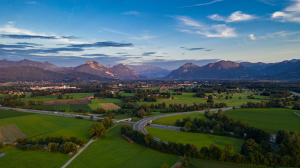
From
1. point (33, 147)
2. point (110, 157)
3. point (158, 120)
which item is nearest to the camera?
point (110, 157)

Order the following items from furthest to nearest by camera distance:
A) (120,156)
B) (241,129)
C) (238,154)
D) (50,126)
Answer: (50,126), (241,129), (120,156), (238,154)

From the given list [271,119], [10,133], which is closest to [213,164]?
[271,119]

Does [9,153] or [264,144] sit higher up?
[264,144]

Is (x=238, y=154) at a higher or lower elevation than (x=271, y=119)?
lower

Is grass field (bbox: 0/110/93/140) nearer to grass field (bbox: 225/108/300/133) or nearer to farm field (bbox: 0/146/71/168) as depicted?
farm field (bbox: 0/146/71/168)

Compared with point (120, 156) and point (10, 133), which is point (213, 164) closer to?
point (120, 156)

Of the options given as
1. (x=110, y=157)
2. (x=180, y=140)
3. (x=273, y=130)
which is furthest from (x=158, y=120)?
(x=273, y=130)

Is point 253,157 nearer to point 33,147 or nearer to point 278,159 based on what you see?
point 278,159
